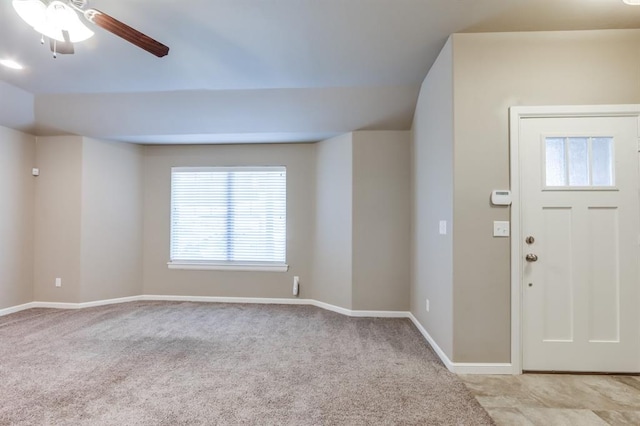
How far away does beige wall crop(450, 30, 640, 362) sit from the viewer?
2504mm

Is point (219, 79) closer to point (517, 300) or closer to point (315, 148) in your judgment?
point (315, 148)

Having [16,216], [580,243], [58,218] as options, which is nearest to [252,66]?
[580,243]

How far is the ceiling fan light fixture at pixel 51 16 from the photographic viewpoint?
78.8 inches

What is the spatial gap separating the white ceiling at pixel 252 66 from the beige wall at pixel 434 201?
29 cm

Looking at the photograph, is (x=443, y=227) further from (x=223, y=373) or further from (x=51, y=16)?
(x=51, y=16)

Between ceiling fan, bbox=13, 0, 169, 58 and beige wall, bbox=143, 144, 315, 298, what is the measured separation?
258 cm

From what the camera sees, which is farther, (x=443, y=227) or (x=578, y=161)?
(x=443, y=227)

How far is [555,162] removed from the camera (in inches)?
99.7

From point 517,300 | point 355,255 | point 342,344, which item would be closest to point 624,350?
point 517,300

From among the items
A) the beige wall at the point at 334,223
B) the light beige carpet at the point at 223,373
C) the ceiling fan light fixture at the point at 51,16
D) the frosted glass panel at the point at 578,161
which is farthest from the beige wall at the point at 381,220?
the ceiling fan light fixture at the point at 51,16

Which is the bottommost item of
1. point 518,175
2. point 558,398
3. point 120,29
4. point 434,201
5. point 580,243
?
point 558,398

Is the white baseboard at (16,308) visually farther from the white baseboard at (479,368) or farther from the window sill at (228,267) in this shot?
the white baseboard at (479,368)

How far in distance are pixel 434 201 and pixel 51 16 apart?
10.7 feet

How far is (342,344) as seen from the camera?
3092 millimetres
